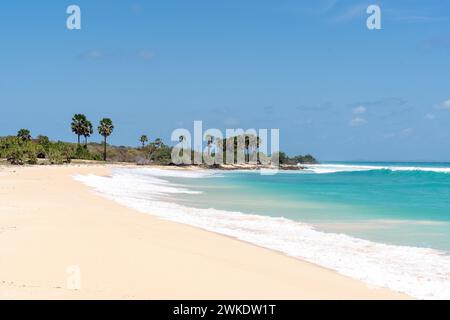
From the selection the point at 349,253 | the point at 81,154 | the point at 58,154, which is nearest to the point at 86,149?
the point at 81,154

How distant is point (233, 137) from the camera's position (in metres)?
156

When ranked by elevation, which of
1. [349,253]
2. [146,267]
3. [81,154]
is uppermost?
[81,154]

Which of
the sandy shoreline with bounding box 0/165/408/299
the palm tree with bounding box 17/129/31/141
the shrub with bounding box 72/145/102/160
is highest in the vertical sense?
the palm tree with bounding box 17/129/31/141

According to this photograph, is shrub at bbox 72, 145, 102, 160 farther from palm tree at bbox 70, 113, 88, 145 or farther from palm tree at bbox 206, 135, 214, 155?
palm tree at bbox 206, 135, 214, 155

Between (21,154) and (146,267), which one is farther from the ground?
(21,154)

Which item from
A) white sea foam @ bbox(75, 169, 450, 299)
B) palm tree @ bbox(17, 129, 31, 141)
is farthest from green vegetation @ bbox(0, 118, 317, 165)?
white sea foam @ bbox(75, 169, 450, 299)

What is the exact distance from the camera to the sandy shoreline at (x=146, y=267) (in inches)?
288

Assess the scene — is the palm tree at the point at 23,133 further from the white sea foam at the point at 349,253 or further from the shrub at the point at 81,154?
the white sea foam at the point at 349,253

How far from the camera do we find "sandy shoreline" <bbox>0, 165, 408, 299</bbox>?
7320mm

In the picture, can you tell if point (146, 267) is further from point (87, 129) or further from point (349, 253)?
point (87, 129)

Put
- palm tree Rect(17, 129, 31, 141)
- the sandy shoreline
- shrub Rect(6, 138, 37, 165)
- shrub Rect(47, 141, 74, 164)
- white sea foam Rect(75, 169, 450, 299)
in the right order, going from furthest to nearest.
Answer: palm tree Rect(17, 129, 31, 141), shrub Rect(47, 141, 74, 164), shrub Rect(6, 138, 37, 165), white sea foam Rect(75, 169, 450, 299), the sandy shoreline

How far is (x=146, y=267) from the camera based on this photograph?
28.7 feet
